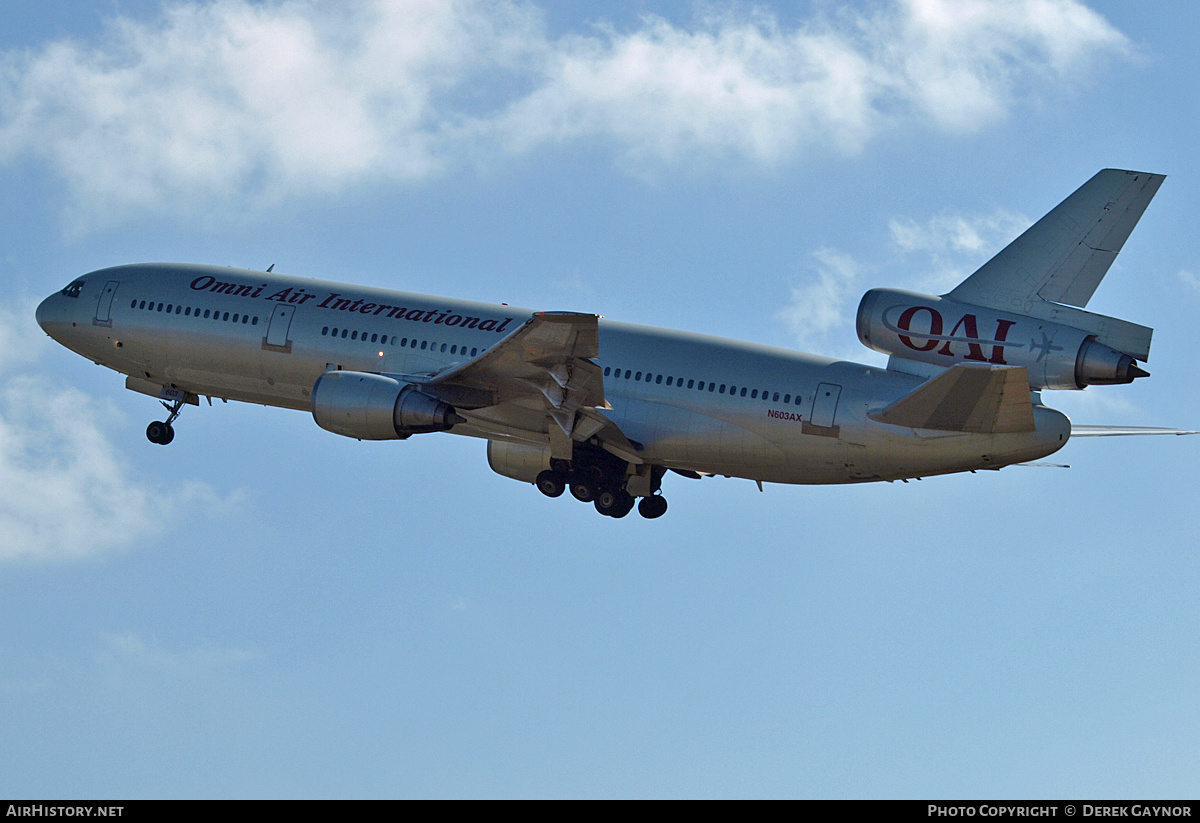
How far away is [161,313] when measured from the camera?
44.2 m

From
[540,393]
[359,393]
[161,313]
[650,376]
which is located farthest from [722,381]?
[161,313]

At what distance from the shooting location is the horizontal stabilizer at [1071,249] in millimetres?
36344

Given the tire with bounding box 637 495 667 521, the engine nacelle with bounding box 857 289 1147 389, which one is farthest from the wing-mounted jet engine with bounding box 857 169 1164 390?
the tire with bounding box 637 495 667 521

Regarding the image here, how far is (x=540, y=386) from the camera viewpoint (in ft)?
127

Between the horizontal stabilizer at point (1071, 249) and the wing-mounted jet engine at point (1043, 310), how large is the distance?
0.9 inches

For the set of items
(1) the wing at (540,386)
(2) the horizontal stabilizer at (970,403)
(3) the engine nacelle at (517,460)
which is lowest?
(2) the horizontal stabilizer at (970,403)

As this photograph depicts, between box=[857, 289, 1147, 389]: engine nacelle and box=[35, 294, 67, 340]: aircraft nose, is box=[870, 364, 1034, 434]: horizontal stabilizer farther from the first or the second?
box=[35, 294, 67, 340]: aircraft nose

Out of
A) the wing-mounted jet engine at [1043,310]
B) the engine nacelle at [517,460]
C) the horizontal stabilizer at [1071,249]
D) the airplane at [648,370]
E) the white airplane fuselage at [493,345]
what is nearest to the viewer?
the wing-mounted jet engine at [1043,310]

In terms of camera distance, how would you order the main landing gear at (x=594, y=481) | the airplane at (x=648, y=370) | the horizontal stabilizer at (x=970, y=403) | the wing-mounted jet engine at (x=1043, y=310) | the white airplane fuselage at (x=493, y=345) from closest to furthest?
the horizontal stabilizer at (x=970, y=403) < the wing-mounted jet engine at (x=1043, y=310) < the airplane at (x=648, y=370) < the white airplane fuselage at (x=493, y=345) < the main landing gear at (x=594, y=481)

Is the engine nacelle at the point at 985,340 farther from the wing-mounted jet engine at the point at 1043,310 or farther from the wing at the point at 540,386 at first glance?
the wing at the point at 540,386

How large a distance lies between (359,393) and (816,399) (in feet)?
36.5

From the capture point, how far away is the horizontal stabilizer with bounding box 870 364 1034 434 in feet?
112

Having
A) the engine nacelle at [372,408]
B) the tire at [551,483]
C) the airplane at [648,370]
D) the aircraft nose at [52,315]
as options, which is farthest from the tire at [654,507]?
the aircraft nose at [52,315]

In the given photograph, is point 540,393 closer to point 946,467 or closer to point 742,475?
point 742,475
